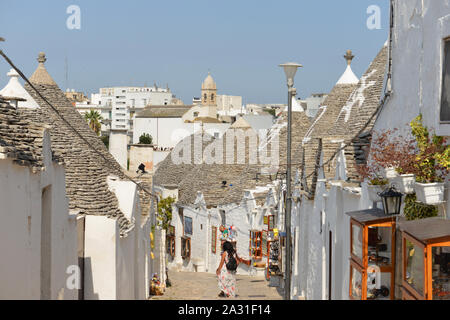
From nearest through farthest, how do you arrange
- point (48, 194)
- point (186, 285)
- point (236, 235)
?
1. point (48, 194)
2. point (186, 285)
3. point (236, 235)

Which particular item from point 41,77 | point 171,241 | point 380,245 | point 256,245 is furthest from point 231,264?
point 171,241

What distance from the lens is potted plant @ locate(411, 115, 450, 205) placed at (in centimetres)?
895

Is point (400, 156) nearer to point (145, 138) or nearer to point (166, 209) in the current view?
point (166, 209)

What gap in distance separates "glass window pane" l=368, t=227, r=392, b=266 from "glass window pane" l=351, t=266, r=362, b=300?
36cm

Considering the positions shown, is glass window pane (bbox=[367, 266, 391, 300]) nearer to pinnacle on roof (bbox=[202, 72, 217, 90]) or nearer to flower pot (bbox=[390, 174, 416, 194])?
flower pot (bbox=[390, 174, 416, 194])

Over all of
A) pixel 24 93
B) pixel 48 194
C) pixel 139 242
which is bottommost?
pixel 139 242

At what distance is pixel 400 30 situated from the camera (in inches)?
468

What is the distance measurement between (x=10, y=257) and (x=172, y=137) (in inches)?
4343

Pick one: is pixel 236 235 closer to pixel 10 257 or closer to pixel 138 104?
pixel 10 257

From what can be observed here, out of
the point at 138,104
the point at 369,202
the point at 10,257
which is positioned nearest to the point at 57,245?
the point at 10,257

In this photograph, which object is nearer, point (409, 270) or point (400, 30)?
point (409, 270)

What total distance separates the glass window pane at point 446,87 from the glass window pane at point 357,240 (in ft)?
8.41

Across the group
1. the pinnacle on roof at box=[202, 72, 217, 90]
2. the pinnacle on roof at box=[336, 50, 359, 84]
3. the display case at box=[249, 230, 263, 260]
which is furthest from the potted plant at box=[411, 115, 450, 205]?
the pinnacle on roof at box=[202, 72, 217, 90]

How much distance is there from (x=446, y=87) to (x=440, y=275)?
87.0 inches
